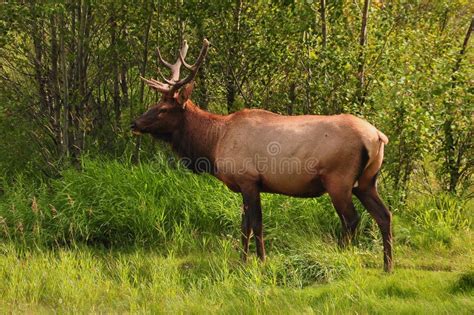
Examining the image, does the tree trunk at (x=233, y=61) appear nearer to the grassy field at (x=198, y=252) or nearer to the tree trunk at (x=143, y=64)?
the tree trunk at (x=143, y=64)

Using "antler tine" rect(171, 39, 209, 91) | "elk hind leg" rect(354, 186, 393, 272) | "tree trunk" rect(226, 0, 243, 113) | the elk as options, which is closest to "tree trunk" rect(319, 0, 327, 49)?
"tree trunk" rect(226, 0, 243, 113)

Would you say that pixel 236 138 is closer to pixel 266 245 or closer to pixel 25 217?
pixel 266 245

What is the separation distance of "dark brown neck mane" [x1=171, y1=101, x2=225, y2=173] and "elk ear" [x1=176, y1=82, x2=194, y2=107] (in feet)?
0.43

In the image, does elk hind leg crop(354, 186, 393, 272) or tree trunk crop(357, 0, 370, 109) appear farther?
tree trunk crop(357, 0, 370, 109)

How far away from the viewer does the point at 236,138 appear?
7066 millimetres

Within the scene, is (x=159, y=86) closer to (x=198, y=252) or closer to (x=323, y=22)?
(x=198, y=252)

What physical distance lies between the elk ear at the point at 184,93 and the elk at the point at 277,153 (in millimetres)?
11

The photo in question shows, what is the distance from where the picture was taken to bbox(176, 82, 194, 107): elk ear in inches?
293

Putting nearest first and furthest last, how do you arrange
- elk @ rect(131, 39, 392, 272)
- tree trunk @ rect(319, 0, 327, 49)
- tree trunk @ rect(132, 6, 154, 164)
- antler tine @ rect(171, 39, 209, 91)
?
elk @ rect(131, 39, 392, 272), antler tine @ rect(171, 39, 209, 91), tree trunk @ rect(319, 0, 327, 49), tree trunk @ rect(132, 6, 154, 164)

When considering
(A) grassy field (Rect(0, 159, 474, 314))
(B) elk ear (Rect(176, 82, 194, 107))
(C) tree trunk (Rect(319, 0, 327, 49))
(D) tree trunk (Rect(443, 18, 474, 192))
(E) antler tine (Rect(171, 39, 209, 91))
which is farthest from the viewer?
(C) tree trunk (Rect(319, 0, 327, 49))

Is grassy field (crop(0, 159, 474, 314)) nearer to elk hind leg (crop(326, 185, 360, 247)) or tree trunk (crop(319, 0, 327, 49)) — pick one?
elk hind leg (crop(326, 185, 360, 247))

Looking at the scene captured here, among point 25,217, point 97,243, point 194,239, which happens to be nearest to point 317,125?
point 194,239

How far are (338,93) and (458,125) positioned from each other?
1469mm

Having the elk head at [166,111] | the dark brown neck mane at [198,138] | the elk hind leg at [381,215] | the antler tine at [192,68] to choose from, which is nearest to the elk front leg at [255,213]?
the dark brown neck mane at [198,138]
